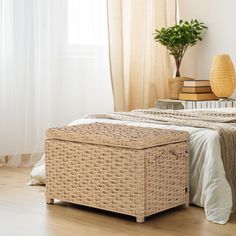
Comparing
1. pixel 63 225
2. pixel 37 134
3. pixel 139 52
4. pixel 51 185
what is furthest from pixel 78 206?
pixel 139 52

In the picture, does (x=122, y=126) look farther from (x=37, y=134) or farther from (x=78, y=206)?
(x=37, y=134)

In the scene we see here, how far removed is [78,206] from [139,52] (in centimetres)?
212

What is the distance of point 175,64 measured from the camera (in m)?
5.00

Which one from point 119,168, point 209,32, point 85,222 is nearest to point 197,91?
point 209,32

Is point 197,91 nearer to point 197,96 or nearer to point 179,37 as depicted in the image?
point 197,96

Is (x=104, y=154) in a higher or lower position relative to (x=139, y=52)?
lower

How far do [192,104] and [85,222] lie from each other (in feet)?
6.67

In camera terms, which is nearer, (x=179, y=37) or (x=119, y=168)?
(x=119, y=168)

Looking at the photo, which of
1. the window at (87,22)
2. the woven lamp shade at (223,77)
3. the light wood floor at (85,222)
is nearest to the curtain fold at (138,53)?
the window at (87,22)

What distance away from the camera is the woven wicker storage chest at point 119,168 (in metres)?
2.61

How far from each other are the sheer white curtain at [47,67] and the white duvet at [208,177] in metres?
1.49

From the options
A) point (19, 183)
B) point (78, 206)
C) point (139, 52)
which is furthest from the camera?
point (139, 52)

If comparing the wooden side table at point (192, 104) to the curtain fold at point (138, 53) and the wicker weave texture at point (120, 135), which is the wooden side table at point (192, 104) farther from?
the wicker weave texture at point (120, 135)

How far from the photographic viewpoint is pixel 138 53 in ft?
15.7
